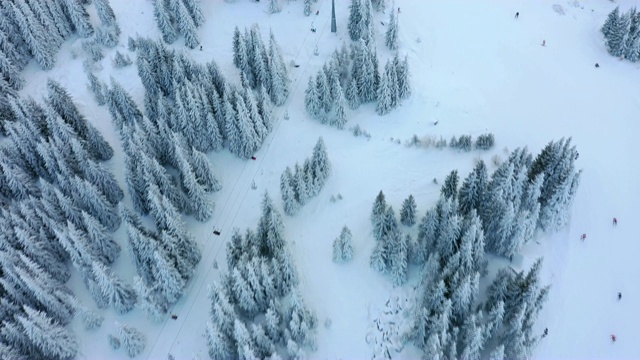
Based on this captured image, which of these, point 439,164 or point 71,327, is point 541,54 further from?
point 71,327

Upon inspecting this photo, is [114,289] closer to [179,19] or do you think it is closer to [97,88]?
[97,88]

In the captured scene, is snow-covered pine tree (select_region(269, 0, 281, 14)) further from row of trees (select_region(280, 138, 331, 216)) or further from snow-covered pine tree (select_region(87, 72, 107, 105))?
row of trees (select_region(280, 138, 331, 216))

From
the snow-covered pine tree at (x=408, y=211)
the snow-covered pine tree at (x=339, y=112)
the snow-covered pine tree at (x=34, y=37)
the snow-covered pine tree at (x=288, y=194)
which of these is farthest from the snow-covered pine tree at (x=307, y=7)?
the snow-covered pine tree at (x=34, y=37)

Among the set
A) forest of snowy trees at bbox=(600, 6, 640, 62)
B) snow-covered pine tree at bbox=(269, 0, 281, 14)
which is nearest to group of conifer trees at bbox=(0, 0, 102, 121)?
snow-covered pine tree at bbox=(269, 0, 281, 14)

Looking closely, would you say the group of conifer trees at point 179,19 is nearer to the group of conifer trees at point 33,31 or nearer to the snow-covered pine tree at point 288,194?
the group of conifer trees at point 33,31

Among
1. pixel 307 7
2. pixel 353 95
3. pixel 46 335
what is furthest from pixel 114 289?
pixel 307 7

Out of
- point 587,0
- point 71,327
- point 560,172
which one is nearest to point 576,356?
point 560,172
